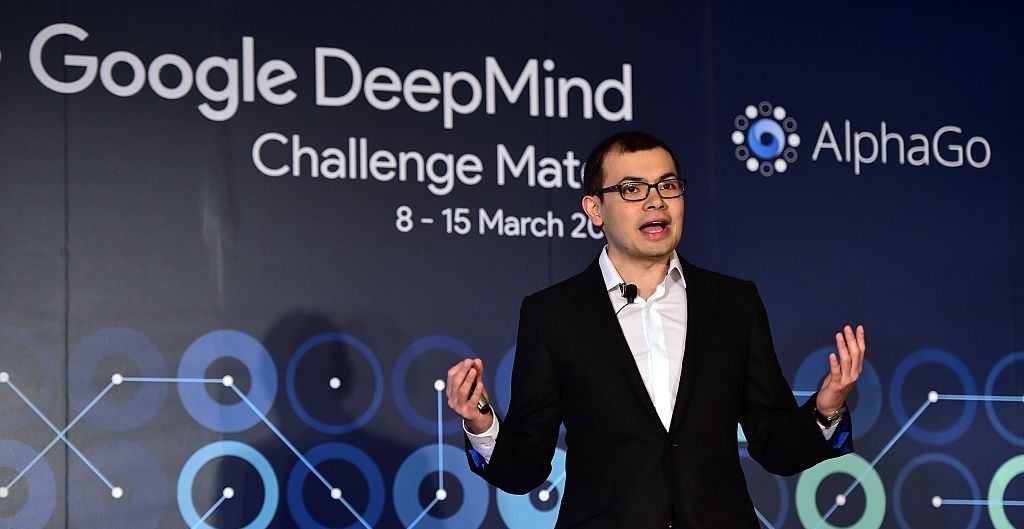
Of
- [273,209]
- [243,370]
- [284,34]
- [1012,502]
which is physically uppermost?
[284,34]

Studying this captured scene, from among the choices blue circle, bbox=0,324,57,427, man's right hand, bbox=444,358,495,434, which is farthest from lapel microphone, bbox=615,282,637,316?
blue circle, bbox=0,324,57,427

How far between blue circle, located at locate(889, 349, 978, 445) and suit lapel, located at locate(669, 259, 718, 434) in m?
2.37

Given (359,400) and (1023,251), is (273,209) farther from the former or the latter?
(1023,251)

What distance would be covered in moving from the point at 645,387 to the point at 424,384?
6.42 feet

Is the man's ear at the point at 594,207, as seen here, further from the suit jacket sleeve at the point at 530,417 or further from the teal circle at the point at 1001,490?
the teal circle at the point at 1001,490

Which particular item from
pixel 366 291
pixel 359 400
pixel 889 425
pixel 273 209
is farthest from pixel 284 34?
pixel 889 425

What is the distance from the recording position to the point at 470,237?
4754mm

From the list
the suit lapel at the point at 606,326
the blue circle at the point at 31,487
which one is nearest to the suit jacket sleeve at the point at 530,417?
the suit lapel at the point at 606,326

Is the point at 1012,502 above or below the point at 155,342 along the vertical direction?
below

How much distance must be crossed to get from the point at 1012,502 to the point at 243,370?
10.5ft

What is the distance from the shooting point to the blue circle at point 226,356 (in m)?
4.41

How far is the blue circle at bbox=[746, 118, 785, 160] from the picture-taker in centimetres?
505

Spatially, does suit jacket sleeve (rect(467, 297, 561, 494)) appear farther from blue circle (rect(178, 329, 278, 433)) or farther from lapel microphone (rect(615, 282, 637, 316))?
blue circle (rect(178, 329, 278, 433))

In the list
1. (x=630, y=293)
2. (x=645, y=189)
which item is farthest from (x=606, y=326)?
(x=645, y=189)
